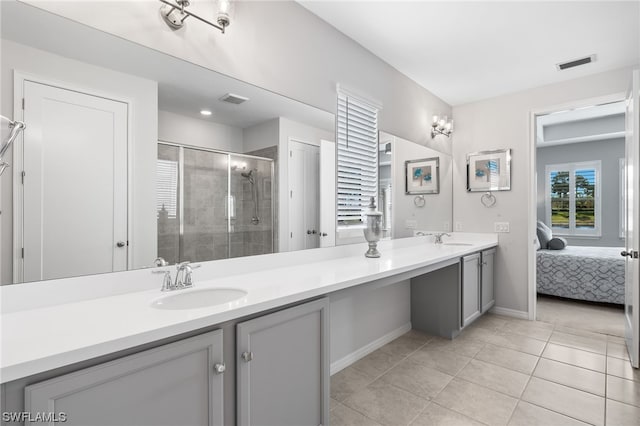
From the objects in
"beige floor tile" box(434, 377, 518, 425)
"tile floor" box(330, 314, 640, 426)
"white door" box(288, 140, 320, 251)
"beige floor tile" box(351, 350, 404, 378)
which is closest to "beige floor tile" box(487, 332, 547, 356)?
"tile floor" box(330, 314, 640, 426)

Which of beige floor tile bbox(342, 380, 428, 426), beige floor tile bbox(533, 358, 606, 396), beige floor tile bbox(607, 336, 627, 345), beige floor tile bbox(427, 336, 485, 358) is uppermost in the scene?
beige floor tile bbox(607, 336, 627, 345)

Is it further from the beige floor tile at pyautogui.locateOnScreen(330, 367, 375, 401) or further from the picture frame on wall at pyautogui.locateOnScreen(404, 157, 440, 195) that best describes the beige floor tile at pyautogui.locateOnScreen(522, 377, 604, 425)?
the picture frame on wall at pyautogui.locateOnScreen(404, 157, 440, 195)

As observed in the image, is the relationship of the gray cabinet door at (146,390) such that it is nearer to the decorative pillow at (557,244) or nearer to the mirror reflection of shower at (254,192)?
the mirror reflection of shower at (254,192)

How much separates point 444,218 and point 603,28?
7.08 feet

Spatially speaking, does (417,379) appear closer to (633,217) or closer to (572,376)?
(572,376)

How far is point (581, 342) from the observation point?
2885 mm

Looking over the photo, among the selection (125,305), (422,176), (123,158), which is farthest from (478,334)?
(123,158)

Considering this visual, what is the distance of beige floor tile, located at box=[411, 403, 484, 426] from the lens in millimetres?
1769

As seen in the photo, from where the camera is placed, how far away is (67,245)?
1219 millimetres

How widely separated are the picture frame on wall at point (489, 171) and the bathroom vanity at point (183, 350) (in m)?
2.51

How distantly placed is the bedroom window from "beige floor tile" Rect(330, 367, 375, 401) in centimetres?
646

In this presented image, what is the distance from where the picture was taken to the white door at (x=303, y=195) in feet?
6.78

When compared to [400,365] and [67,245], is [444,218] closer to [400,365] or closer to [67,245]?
[400,365]

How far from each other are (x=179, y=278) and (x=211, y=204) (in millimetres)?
391
